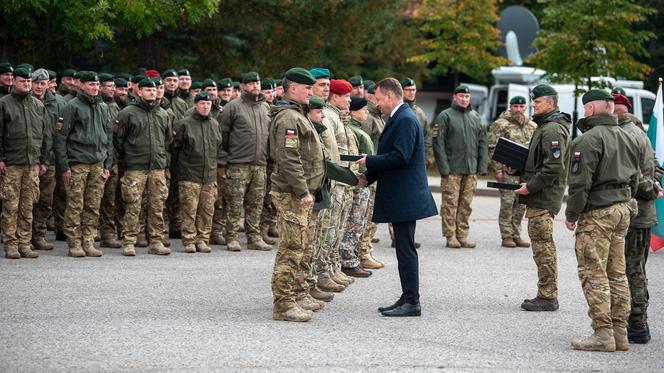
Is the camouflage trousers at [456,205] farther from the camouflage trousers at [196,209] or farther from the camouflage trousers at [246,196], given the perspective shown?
the camouflage trousers at [196,209]

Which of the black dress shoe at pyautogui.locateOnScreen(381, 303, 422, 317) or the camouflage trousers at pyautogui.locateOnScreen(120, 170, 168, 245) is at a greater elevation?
the camouflage trousers at pyautogui.locateOnScreen(120, 170, 168, 245)

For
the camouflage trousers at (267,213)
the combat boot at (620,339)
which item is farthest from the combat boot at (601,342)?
the camouflage trousers at (267,213)

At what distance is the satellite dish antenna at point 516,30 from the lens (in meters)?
35.0

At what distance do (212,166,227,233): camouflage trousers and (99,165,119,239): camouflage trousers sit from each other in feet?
4.62

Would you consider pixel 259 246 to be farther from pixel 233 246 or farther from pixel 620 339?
pixel 620 339

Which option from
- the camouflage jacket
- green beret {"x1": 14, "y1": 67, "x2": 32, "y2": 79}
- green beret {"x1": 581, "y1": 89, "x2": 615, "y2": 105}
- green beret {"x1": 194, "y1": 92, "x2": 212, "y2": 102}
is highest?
green beret {"x1": 14, "y1": 67, "x2": 32, "y2": 79}

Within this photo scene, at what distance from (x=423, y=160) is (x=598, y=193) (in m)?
2.01

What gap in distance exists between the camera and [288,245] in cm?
943

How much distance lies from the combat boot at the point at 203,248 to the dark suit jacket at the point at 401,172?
4.58 metres

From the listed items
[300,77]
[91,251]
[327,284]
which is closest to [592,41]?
[91,251]

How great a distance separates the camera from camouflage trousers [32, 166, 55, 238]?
13.9 metres

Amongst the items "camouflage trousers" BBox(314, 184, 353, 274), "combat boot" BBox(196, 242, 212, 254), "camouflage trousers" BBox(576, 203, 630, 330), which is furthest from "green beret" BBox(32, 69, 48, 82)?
"camouflage trousers" BBox(576, 203, 630, 330)

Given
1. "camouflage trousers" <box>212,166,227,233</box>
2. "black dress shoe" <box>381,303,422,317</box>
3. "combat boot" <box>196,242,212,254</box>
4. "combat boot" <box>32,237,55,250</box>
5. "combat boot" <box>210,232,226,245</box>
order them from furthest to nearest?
"combat boot" <box>210,232,226,245</box> → "camouflage trousers" <box>212,166,227,233</box> → "combat boot" <box>196,242,212,254</box> → "combat boot" <box>32,237,55,250</box> → "black dress shoe" <box>381,303,422,317</box>

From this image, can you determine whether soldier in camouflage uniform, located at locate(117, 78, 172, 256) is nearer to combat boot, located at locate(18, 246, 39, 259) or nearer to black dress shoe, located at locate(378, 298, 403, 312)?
combat boot, located at locate(18, 246, 39, 259)
